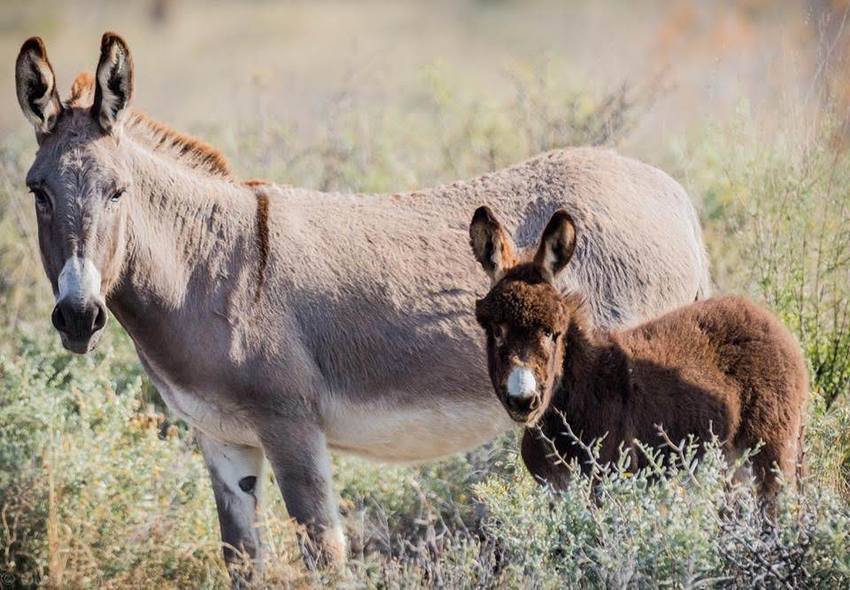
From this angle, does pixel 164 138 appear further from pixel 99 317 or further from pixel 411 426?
pixel 411 426

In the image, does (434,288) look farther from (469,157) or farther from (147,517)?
(469,157)

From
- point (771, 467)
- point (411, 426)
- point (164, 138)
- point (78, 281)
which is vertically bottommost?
point (771, 467)

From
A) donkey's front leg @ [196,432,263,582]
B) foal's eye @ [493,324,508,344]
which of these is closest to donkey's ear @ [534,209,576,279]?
foal's eye @ [493,324,508,344]

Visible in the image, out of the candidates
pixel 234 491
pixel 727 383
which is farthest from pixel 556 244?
pixel 234 491

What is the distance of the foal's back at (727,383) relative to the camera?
477 cm

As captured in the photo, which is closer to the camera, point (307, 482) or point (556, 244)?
point (556, 244)

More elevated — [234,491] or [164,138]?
[164,138]

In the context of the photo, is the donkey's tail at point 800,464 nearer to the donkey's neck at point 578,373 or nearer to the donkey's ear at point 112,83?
the donkey's neck at point 578,373

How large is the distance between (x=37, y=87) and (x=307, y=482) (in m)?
2.00

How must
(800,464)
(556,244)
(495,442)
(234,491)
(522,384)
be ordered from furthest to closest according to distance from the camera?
(495,442)
(234,491)
(800,464)
(556,244)
(522,384)

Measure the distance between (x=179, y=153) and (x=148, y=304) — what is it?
781 mm

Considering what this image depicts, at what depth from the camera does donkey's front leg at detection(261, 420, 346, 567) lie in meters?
5.07

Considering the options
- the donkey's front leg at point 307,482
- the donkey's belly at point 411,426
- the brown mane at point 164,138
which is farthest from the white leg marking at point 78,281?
the donkey's belly at point 411,426

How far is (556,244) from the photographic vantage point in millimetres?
4641
